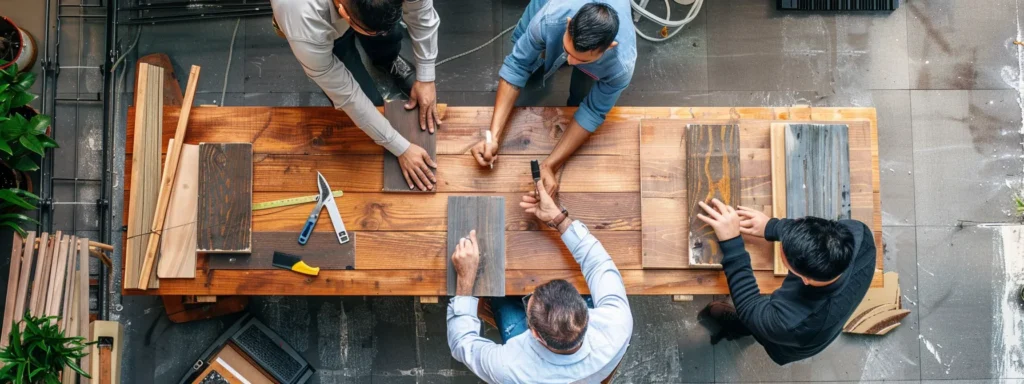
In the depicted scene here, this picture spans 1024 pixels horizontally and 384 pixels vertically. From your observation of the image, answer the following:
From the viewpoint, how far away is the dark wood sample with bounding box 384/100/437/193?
2602 millimetres

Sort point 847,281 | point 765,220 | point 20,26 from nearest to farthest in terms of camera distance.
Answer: point 847,281 → point 765,220 → point 20,26

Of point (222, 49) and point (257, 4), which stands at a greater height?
point (257, 4)

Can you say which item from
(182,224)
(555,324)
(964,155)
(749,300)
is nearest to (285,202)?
(182,224)

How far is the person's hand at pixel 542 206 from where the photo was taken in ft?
8.25

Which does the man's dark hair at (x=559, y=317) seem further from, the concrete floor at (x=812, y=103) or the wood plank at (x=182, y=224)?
the wood plank at (x=182, y=224)

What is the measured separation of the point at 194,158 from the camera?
8.57ft

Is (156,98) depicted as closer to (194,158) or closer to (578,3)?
(194,158)

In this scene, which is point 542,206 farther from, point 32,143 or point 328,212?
point 32,143

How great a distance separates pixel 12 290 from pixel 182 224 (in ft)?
2.29

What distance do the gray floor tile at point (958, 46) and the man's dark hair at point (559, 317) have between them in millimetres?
2508

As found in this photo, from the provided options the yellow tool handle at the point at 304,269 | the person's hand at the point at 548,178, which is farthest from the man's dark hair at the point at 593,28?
the yellow tool handle at the point at 304,269

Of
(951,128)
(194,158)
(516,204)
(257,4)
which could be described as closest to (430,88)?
(516,204)

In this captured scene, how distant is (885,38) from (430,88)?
2.51 meters

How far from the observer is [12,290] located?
2.54 m
